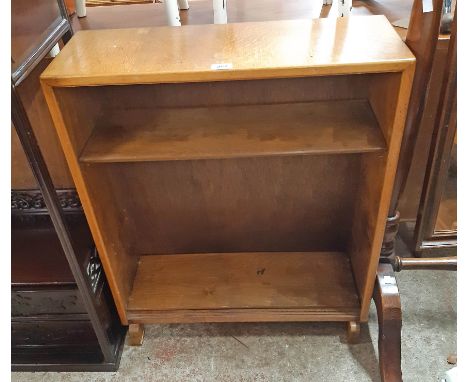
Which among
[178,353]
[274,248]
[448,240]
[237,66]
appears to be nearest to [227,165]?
[274,248]

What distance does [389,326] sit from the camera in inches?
50.7

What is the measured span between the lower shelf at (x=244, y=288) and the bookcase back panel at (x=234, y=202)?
49 mm

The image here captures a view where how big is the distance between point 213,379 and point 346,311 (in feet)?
1.40

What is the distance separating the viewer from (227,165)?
1366 millimetres

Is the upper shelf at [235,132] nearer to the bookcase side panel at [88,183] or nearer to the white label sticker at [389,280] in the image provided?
the bookcase side panel at [88,183]

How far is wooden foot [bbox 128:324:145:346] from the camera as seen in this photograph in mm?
1434

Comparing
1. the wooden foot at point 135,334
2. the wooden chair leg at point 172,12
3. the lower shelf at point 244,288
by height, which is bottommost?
the wooden foot at point 135,334

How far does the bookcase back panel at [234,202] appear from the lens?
4.46 ft

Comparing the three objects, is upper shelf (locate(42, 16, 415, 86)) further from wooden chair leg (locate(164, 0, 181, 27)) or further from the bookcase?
wooden chair leg (locate(164, 0, 181, 27))

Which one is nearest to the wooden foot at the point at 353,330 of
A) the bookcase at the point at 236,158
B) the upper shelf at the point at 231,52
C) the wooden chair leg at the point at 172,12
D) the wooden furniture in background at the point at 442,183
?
the bookcase at the point at 236,158

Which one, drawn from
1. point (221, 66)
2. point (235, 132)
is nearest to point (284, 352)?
point (235, 132)

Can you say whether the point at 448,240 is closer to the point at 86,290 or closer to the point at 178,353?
the point at 178,353

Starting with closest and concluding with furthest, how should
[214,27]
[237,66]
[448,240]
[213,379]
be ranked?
[237,66] < [214,27] < [213,379] < [448,240]

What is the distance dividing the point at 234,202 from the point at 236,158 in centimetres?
16
